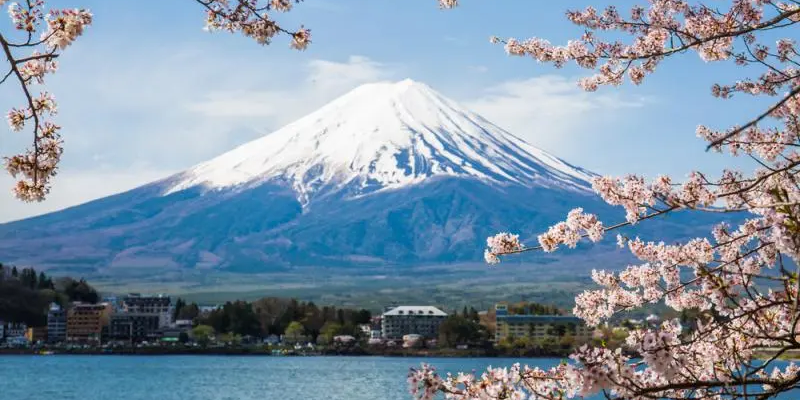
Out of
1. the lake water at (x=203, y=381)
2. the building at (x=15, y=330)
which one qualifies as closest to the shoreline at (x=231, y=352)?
the building at (x=15, y=330)

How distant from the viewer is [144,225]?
176 m

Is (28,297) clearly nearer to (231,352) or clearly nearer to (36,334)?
(36,334)

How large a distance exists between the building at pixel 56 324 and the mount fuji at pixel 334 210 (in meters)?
49.9

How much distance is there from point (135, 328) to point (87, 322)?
491 centimetres

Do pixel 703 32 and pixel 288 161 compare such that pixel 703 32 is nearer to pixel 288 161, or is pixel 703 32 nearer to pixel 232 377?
pixel 232 377

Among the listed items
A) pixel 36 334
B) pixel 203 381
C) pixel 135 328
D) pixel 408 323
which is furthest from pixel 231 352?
pixel 203 381

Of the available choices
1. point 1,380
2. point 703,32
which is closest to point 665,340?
point 703,32

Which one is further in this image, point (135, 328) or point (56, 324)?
point (135, 328)

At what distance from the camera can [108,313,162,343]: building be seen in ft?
362

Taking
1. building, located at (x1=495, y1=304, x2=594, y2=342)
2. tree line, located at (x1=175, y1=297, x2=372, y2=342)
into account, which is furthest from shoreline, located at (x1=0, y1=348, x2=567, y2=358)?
building, located at (x1=495, y1=304, x2=594, y2=342)

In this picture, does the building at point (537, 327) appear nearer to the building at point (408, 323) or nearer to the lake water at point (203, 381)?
the lake water at point (203, 381)

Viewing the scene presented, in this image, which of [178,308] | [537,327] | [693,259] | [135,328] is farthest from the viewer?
[178,308]

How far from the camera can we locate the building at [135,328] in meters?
110

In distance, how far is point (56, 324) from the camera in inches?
4181
